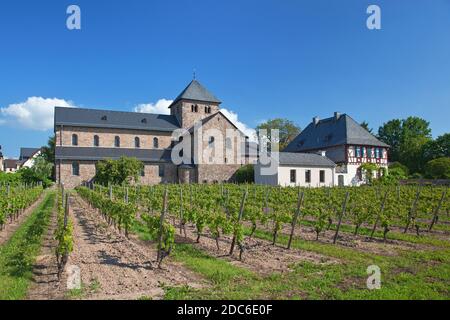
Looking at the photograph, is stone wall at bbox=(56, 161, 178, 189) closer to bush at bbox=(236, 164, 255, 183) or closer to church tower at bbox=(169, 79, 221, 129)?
bush at bbox=(236, 164, 255, 183)

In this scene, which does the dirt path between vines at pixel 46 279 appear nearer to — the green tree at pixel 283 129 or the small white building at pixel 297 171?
the small white building at pixel 297 171

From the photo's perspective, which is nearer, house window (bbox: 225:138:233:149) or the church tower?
house window (bbox: 225:138:233:149)

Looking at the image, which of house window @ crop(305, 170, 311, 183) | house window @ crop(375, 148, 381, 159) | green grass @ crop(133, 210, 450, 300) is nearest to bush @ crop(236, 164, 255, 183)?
house window @ crop(305, 170, 311, 183)

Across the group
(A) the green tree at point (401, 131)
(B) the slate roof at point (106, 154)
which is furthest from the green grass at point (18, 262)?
(A) the green tree at point (401, 131)

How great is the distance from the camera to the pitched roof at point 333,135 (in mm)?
39281

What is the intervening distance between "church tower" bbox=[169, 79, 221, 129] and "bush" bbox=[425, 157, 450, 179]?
24606 mm

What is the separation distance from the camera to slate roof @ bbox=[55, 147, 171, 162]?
35.2 metres

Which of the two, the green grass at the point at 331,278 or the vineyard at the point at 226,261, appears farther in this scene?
the vineyard at the point at 226,261

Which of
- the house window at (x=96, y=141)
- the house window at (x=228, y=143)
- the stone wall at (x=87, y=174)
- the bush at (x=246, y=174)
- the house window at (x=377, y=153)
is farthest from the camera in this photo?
the house window at (x=377, y=153)

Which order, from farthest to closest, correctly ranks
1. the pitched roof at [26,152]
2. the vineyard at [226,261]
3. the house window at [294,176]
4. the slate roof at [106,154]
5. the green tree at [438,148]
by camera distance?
the pitched roof at [26,152], the green tree at [438,148], the slate roof at [106,154], the house window at [294,176], the vineyard at [226,261]

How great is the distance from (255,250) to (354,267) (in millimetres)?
2511

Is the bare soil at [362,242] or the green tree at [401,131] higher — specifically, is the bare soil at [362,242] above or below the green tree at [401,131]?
below

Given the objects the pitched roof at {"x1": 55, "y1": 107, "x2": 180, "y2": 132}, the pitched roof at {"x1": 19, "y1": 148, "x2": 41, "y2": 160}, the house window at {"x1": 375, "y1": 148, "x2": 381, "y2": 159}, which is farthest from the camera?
the pitched roof at {"x1": 19, "y1": 148, "x2": 41, "y2": 160}
